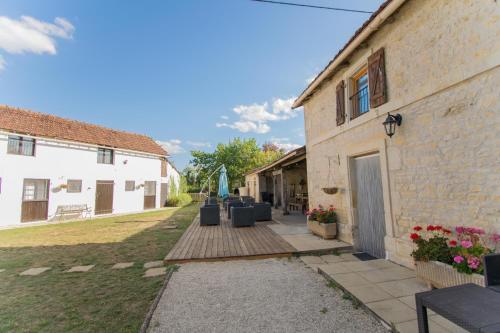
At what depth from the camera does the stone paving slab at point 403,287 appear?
9.37 feet

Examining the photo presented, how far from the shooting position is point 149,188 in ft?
58.0

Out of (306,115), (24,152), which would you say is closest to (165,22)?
(306,115)

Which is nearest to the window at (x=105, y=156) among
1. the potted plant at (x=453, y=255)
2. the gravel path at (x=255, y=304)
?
the gravel path at (x=255, y=304)

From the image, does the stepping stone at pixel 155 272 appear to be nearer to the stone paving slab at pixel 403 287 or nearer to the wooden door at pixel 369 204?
the stone paving slab at pixel 403 287

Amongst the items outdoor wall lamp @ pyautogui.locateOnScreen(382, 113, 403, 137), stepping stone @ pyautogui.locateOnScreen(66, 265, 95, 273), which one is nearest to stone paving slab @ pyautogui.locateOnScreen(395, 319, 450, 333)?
outdoor wall lamp @ pyautogui.locateOnScreen(382, 113, 403, 137)

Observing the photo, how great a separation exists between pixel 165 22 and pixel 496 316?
10661mm

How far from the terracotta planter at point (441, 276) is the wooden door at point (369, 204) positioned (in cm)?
148

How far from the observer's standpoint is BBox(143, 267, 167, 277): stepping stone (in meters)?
3.94

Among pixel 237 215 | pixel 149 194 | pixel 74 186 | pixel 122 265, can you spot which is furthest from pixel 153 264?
pixel 149 194

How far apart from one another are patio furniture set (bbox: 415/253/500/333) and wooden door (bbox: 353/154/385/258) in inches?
110

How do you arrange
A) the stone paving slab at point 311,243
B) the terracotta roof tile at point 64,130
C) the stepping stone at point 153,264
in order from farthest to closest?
the terracotta roof tile at point 64,130 → the stone paving slab at point 311,243 → the stepping stone at point 153,264

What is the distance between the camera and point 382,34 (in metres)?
4.32

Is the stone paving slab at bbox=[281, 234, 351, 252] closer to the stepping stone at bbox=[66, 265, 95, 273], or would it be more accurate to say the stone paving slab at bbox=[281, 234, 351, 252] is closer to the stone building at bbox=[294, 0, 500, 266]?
the stone building at bbox=[294, 0, 500, 266]

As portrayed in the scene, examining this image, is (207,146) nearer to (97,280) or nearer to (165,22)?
(165,22)
